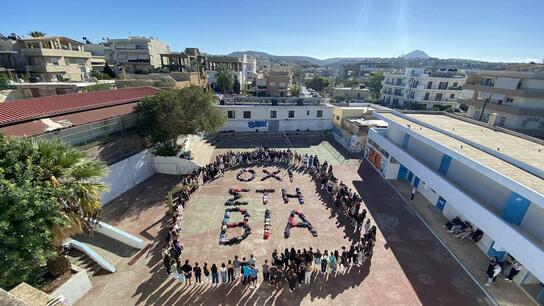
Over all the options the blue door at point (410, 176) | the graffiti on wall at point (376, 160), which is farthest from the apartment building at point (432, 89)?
the blue door at point (410, 176)

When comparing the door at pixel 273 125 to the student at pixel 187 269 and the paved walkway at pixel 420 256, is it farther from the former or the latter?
the student at pixel 187 269

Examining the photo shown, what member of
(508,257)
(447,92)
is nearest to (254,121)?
(508,257)

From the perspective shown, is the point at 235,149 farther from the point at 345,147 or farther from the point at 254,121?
the point at 345,147

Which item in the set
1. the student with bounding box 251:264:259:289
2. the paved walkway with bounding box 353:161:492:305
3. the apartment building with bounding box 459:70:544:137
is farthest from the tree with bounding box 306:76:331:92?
the student with bounding box 251:264:259:289

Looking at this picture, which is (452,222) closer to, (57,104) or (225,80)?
(57,104)

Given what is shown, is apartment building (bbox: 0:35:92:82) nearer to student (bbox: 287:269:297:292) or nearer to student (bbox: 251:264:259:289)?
student (bbox: 251:264:259:289)

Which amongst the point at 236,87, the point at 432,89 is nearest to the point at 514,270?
the point at 432,89
